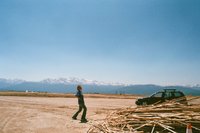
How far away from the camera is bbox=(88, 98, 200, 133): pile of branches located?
1011cm

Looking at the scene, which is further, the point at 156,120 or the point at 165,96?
the point at 165,96

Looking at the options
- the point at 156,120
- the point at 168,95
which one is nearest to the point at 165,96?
the point at 168,95

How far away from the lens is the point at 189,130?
7496 millimetres

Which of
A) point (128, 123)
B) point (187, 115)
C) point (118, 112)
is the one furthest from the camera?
point (118, 112)

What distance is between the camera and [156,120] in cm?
1060

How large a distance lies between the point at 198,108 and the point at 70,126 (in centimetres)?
611

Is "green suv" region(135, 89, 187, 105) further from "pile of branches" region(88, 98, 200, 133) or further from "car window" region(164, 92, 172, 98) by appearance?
"pile of branches" region(88, 98, 200, 133)

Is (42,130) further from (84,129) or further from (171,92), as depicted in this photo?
(171,92)

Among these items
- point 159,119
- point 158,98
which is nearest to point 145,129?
point 159,119

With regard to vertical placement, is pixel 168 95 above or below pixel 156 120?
above

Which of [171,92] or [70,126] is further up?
[171,92]

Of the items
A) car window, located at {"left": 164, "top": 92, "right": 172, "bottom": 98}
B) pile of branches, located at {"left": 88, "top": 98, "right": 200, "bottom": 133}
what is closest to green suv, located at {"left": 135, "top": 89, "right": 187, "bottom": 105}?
car window, located at {"left": 164, "top": 92, "right": 172, "bottom": 98}

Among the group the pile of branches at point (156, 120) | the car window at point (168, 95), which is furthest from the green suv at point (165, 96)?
the pile of branches at point (156, 120)

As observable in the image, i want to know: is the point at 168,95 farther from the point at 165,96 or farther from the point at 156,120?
the point at 156,120
